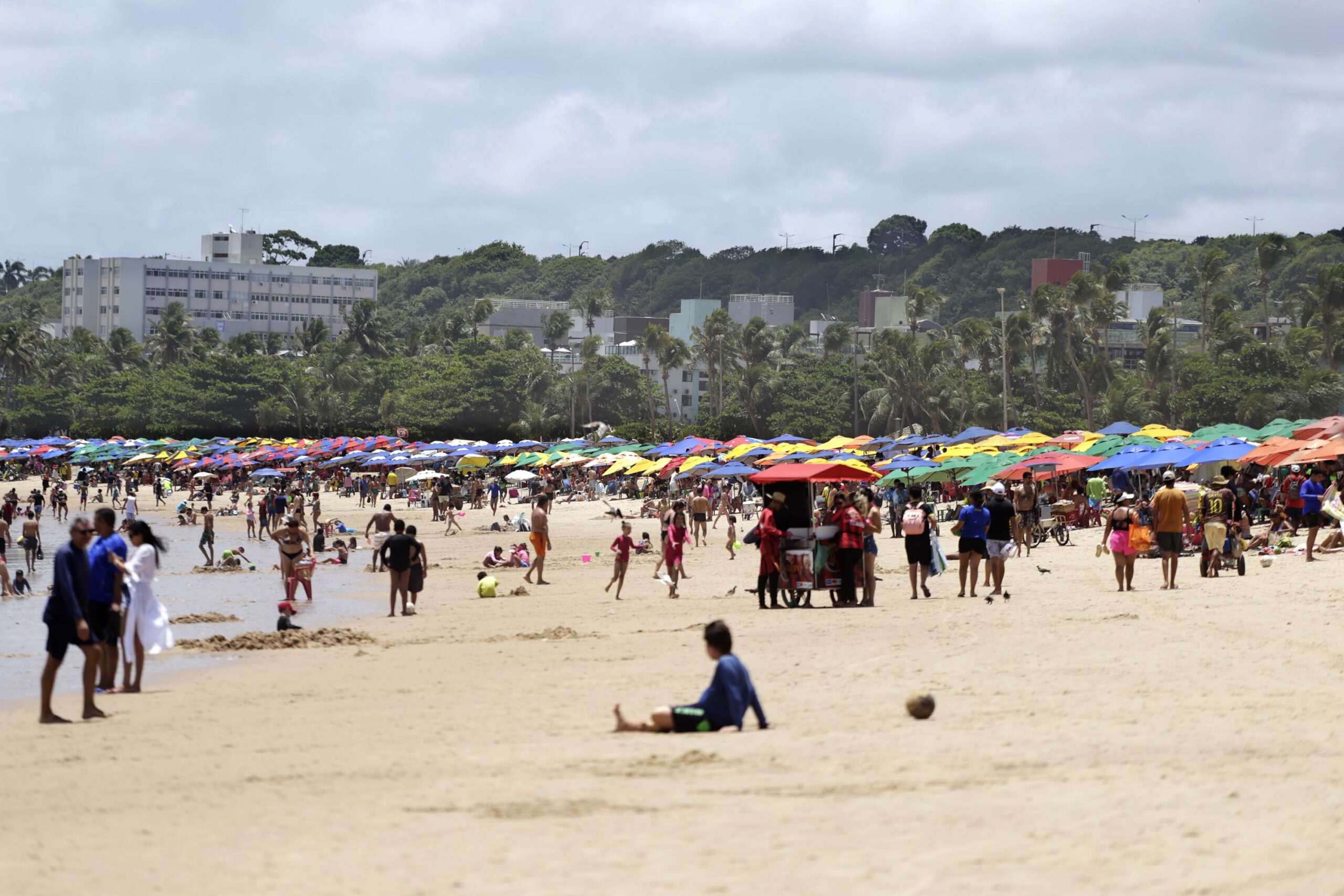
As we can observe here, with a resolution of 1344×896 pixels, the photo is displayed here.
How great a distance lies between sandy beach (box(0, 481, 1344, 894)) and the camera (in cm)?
542

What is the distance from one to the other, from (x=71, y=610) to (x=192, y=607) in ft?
34.3

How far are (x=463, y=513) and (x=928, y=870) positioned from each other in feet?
130

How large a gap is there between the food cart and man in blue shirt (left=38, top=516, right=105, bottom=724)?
7624mm

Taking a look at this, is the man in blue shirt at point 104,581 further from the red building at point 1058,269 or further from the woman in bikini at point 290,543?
the red building at point 1058,269

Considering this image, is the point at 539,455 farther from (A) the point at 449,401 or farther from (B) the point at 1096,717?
(B) the point at 1096,717

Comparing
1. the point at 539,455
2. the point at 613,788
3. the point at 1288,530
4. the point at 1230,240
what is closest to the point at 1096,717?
the point at 613,788

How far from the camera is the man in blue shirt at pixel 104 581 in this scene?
9328 mm

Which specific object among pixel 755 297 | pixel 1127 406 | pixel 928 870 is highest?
pixel 755 297

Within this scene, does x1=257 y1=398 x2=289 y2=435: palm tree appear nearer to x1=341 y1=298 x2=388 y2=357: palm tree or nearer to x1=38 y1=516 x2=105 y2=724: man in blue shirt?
x1=341 y1=298 x2=388 y2=357: palm tree

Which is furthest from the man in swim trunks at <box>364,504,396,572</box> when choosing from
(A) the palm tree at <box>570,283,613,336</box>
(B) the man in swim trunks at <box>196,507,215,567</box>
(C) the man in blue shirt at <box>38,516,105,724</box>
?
(A) the palm tree at <box>570,283,613,336</box>

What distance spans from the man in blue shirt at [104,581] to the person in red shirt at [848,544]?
25.4ft

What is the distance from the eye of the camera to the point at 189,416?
91312 millimetres

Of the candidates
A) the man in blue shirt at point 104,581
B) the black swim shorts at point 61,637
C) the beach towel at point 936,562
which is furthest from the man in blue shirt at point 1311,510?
the black swim shorts at point 61,637

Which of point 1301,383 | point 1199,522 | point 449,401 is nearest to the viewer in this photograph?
point 1199,522
